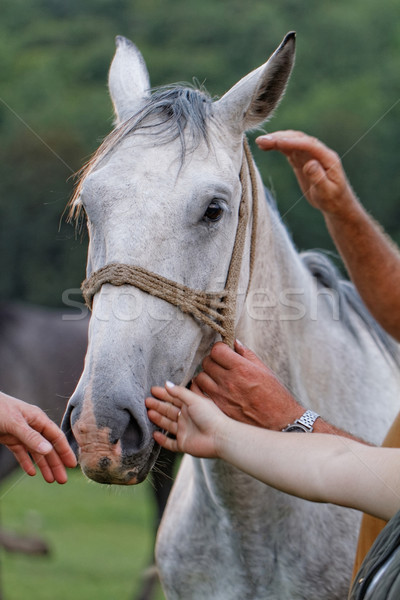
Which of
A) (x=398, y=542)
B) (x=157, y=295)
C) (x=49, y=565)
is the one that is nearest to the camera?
(x=398, y=542)

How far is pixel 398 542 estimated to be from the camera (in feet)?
4.99

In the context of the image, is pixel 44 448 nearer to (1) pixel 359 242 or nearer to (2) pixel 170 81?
(1) pixel 359 242

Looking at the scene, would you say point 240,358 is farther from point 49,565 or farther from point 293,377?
point 49,565

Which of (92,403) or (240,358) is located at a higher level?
(240,358)

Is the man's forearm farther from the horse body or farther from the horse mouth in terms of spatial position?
the horse mouth

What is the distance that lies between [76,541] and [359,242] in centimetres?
641

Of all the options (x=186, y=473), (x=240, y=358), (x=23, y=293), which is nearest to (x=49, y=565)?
(x=186, y=473)

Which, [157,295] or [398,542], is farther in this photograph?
[157,295]

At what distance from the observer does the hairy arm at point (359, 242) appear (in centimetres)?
250

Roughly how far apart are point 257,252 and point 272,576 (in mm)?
1137

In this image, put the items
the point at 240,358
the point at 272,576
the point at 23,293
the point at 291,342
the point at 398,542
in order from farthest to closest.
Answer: the point at 23,293 < the point at 291,342 < the point at 272,576 < the point at 240,358 < the point at 398,542

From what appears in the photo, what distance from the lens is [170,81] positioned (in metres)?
18.4

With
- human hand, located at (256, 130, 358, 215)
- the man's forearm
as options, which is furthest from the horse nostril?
the man's forearm

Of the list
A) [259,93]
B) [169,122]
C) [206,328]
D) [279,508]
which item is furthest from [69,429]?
[259,93]
